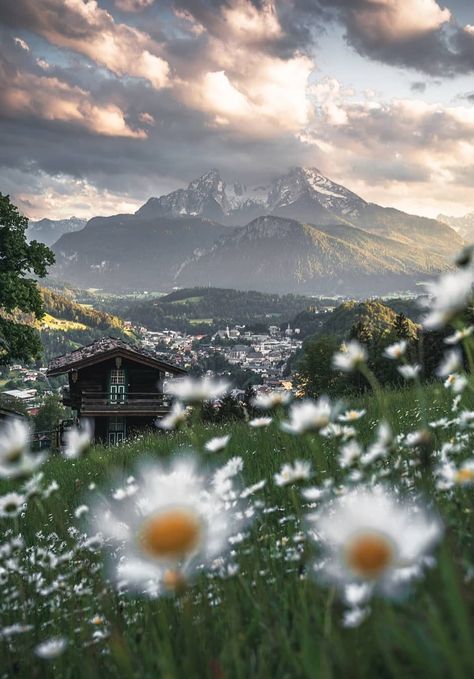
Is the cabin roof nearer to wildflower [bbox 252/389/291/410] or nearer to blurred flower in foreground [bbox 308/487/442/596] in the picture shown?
wildflower [bbox 252/389/291/410]

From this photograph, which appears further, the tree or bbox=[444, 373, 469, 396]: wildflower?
the tree

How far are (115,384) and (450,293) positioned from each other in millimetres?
33932

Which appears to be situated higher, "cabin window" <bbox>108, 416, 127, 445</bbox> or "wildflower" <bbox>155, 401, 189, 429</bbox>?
"cabin window" <bbox>108, 416, 127, 445</bbox>

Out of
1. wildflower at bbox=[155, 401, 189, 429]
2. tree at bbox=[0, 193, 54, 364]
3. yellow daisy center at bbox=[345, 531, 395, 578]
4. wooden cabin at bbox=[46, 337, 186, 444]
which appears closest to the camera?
yellow daisy center at bbox=[345, 531, 395, 578]

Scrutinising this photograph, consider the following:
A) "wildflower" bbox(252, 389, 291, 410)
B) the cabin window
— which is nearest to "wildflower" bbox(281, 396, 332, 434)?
"wildflower" bbox(252, 389, 291, 410)

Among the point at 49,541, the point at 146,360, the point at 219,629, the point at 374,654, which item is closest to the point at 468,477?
the point at 374,654

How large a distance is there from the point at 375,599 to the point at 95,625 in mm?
1805

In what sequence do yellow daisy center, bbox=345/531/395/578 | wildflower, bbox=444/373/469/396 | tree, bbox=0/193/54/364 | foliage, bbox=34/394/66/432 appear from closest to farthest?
yellow daisy center, bbox=345/531/395/578 < wildflower, bbox=444/373/469/396 < tree, bbox=0/193/54/364 < foliage, bbox=34/394/66/432

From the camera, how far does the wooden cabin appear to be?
110 feet

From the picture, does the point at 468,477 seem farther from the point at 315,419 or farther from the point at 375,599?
the point at 375,599

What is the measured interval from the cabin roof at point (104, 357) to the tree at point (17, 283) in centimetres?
908

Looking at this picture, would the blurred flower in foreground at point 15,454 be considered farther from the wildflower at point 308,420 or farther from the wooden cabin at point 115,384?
the wooden cabin at point 115,384

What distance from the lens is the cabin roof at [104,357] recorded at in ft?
108

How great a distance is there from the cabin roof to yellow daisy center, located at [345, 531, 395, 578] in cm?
3291
